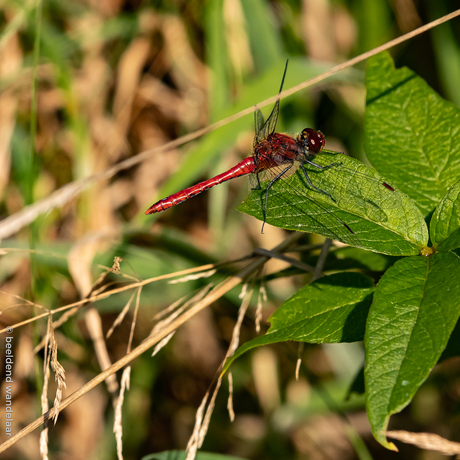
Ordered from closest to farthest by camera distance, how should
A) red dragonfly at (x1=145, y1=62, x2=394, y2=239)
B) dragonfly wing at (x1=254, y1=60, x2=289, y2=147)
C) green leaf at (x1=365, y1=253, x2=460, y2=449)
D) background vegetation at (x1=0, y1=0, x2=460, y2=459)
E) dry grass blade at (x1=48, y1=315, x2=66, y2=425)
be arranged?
green leaf at (x1=365, y1=253, x2=460, y2=449), dry grass blade at (x1=48, y1=315, x2=66, y2=425), red dragonfly at (x1=145, y1=62, x2=394, y2=239), dragonfly wing at (x1=254, y1=60, x2=289, y2=147), background vegetation at (x1=0, y1=0, x2=460, y2=459)

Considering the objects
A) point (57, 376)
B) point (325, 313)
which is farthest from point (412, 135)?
point (57, 376)

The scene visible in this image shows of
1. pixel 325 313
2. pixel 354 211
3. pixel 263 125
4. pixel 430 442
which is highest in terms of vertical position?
pixel 263 125

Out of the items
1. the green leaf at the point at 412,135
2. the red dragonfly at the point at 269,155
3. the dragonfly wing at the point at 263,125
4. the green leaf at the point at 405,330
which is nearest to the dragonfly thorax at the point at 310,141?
the red dragonfly at the point at 269,155

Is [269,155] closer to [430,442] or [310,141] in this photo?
[310,141]

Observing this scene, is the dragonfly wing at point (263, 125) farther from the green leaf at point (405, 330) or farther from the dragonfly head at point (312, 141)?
Answer: the green leaf at point (405, 330)

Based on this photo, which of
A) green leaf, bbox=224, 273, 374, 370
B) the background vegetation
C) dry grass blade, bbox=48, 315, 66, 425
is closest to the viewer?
green leaf, bbox=224, 273, 374, 370

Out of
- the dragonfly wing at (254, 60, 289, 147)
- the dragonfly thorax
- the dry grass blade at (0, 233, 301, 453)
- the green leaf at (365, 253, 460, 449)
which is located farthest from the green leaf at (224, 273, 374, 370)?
the dragonfly wing at (254, 60, 289, 147)

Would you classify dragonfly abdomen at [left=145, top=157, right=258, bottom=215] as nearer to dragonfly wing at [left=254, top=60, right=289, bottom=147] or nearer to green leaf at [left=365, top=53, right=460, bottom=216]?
dragonfly wing at [left=254, top=60, right=289, bottom=147]
